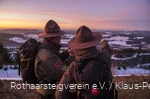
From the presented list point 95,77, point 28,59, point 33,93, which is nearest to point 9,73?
point 33,93

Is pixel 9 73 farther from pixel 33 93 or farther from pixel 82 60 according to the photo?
pixel 82 60

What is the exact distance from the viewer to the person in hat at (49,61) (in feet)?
7.72

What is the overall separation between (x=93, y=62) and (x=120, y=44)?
5.58 meters

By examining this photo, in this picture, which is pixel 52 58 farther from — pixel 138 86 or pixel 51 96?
pixel 138 86

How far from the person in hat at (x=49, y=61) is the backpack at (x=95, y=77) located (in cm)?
49

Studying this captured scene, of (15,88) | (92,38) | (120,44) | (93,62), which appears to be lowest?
(15,88)

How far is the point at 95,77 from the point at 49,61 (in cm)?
65

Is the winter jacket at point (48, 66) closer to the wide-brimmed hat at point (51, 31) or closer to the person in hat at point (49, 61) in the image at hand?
the person in hat at point (49, 61)

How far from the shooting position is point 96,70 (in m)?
1.82

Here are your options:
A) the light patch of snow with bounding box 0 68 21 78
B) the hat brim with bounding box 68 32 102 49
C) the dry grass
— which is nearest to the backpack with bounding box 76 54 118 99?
the hat brim with bounding box 68 32 102 49

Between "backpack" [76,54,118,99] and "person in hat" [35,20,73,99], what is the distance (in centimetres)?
49

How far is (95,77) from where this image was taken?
1822 millimetres

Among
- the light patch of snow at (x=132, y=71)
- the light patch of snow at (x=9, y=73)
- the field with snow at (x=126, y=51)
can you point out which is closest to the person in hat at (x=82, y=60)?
the field with snow at (x=126, y=51)

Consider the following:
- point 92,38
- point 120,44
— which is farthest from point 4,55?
point 92,38
